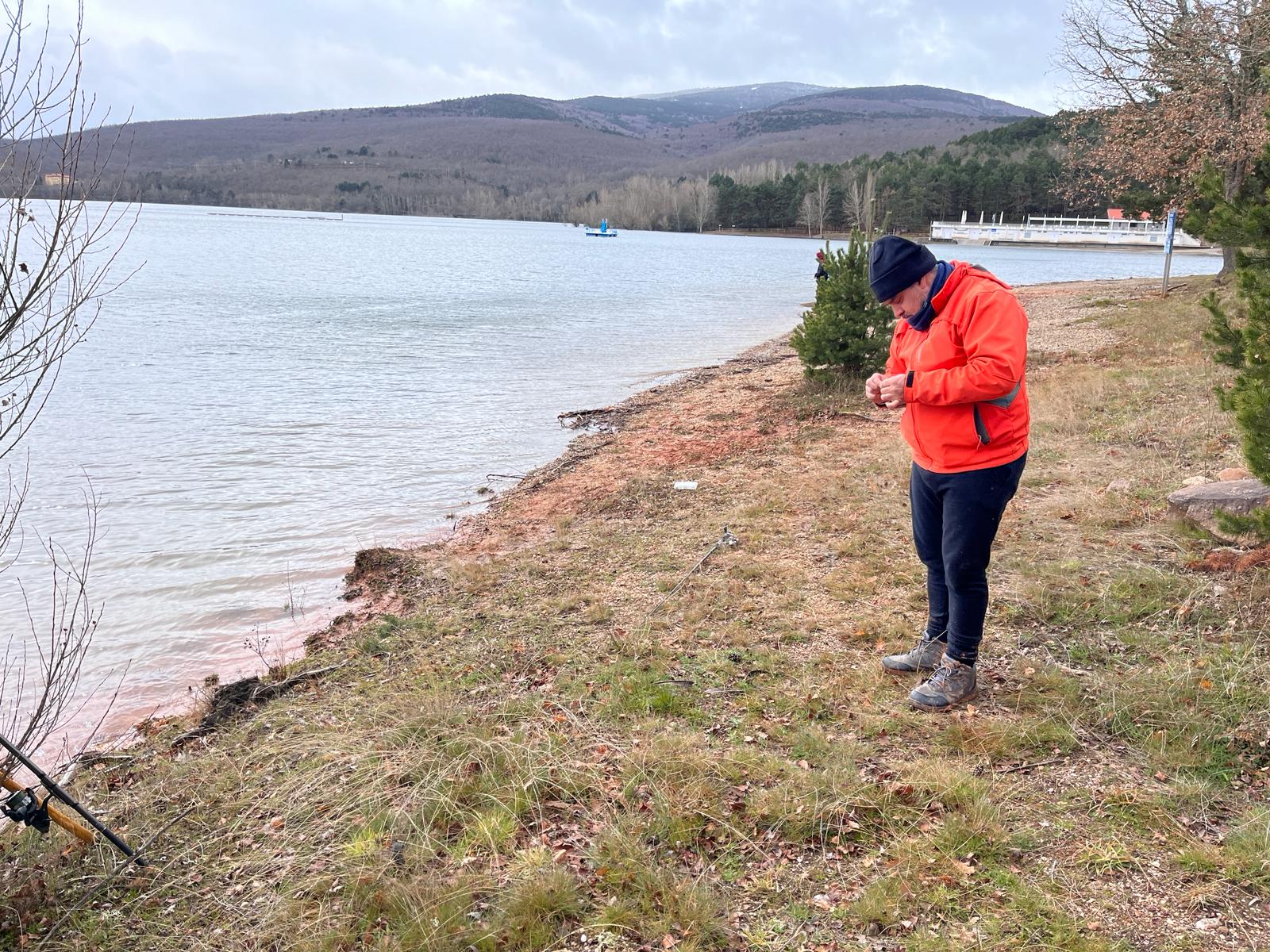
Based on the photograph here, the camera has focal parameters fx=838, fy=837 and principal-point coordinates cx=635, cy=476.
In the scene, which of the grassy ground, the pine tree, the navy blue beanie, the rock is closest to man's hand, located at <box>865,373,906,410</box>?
the navy blue beanie

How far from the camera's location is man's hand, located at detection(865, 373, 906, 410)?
3629 mm

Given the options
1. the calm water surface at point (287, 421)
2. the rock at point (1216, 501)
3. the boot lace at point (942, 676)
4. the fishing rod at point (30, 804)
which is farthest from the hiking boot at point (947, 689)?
the calm water surface at point (287, 421)

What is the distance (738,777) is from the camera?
3529 mm

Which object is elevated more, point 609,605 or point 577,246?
point 577,246

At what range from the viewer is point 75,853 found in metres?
3.42

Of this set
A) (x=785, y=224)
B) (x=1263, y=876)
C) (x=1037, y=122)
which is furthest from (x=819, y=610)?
(x=1037, y=122)

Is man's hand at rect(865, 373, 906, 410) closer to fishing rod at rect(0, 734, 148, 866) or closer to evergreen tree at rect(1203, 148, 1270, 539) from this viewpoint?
evergreen tree at rect(1203, 148, 1270, 539)

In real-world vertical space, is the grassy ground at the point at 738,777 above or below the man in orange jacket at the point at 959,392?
below

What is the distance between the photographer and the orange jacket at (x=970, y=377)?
339 cm

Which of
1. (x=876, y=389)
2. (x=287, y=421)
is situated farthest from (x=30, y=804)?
(x=287, y=421)

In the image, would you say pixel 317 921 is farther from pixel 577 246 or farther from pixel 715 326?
pixel 577 246

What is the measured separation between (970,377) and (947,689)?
1.54m

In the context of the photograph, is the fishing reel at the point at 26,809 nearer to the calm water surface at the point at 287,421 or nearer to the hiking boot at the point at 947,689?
the calm water surface at the point at 287,421

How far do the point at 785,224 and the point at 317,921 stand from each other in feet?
431
